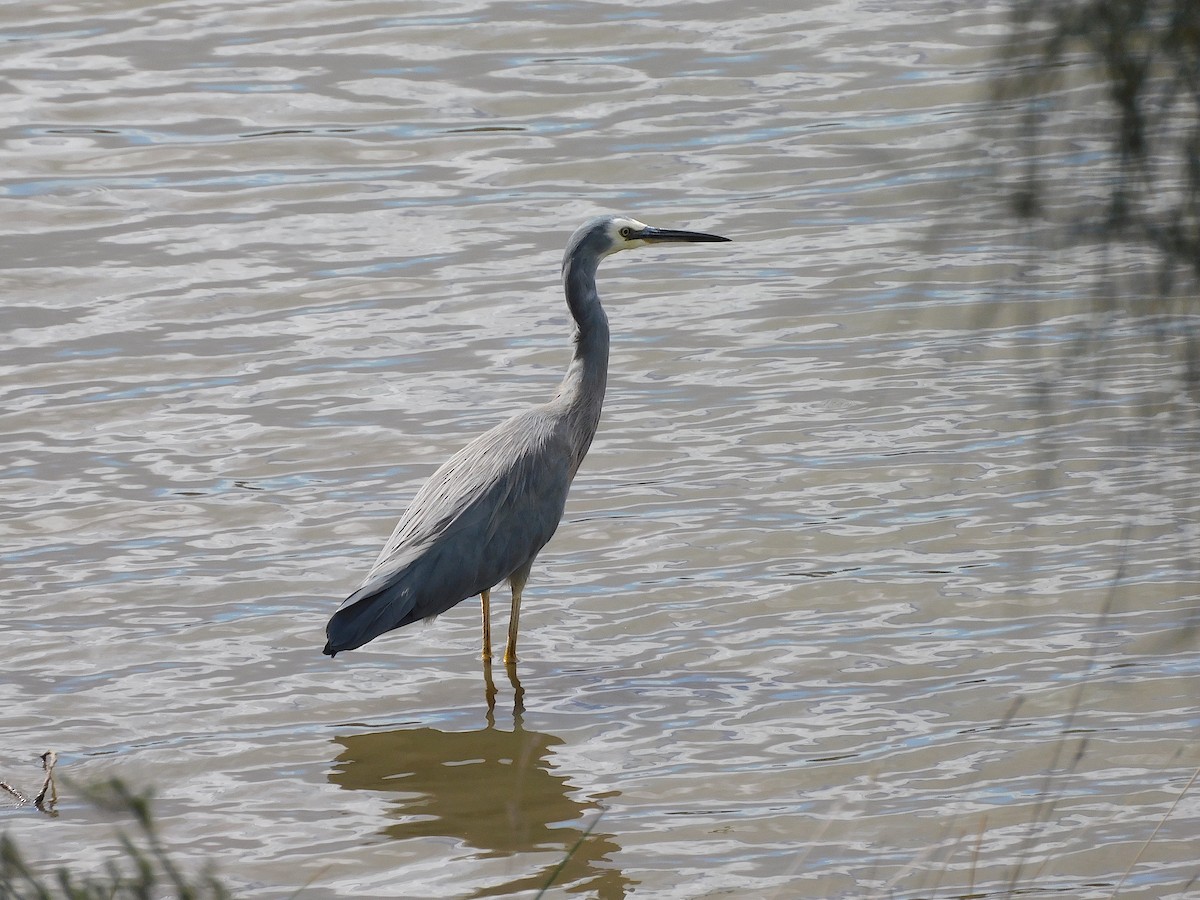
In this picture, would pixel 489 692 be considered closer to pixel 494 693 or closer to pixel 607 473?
pixel 494 693

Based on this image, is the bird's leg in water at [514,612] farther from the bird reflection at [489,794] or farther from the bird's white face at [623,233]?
Answer: the bird's white face at [623,233]

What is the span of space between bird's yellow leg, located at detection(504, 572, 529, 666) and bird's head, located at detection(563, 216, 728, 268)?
142cm

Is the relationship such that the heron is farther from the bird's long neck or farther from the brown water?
the brown water

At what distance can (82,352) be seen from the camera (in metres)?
9.54

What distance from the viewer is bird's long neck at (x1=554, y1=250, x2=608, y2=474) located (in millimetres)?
7297

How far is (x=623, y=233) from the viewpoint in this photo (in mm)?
7488

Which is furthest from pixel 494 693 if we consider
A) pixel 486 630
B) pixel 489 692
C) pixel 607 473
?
pixel 607 473

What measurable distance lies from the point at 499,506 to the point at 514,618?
0.43m

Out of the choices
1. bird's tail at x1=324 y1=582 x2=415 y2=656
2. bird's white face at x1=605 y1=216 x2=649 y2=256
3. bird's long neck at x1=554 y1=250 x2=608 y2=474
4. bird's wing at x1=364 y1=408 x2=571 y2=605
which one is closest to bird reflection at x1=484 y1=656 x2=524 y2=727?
bird's wing at x1=364 y1=408 x2=571 y2=605

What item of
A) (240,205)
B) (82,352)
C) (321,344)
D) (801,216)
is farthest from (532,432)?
(240,205)

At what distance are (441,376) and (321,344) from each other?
86 centimetres

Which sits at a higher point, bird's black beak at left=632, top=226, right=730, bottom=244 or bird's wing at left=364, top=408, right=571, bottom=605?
bird's black beak at left=632, top=226, right=730, bottom=244

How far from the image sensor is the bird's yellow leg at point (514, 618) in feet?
21.5

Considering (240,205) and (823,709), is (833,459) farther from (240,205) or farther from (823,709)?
(240,205)
